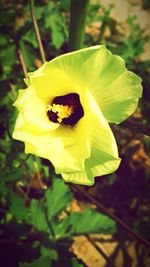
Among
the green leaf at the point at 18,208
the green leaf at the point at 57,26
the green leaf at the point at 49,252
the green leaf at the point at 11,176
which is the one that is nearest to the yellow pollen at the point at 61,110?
the green leaf at the point at 11,176

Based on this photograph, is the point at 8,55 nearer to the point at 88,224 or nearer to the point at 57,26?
the point at 57,26

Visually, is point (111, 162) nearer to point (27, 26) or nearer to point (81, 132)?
point (81, 132)

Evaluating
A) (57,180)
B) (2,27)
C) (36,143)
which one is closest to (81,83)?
(36,143)

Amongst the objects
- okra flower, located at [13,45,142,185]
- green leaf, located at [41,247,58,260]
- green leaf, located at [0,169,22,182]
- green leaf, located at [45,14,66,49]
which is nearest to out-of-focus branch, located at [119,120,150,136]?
okra flower, located at [13,45,142,185]

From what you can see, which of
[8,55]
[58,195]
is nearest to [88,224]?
[58,195]

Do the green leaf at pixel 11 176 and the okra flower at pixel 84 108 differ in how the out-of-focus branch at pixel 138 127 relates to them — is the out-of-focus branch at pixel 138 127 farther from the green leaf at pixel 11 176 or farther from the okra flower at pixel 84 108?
the green leaf at pixel 11 176
